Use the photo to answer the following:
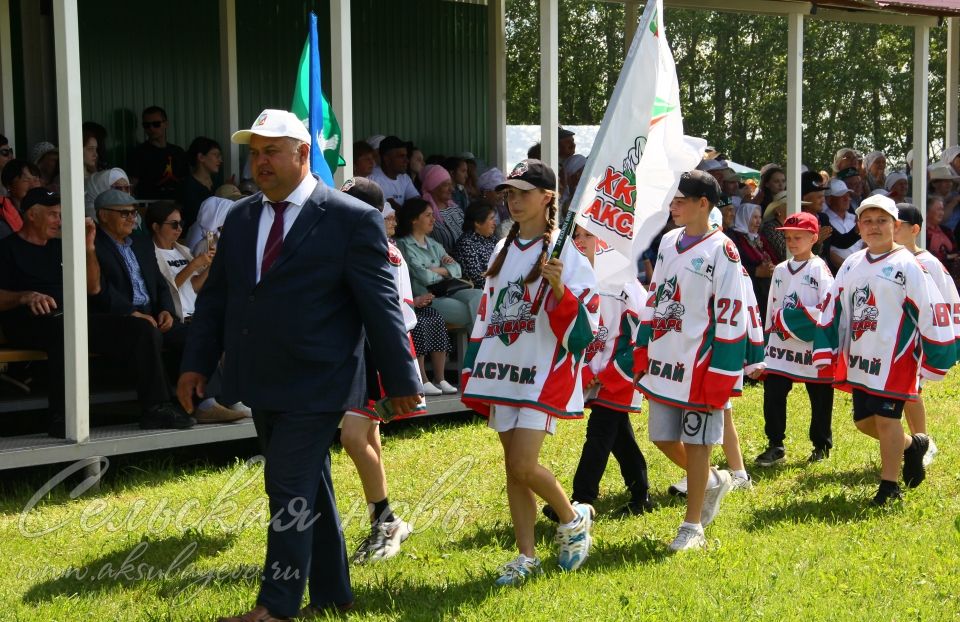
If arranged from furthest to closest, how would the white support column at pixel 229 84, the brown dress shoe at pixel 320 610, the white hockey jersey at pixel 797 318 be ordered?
the white support column at pixel 229 84, the white hockey jersey at pixel 797 318, the brown dress shoe at pixel 320 610

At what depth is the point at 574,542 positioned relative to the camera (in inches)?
243

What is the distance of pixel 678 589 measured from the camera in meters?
5.87

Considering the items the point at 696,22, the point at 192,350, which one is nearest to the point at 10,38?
the point at 192,350

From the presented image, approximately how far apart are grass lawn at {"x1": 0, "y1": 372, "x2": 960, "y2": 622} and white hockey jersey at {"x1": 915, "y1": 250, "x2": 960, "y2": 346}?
1.03 meters

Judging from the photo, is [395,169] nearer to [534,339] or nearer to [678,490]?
[678,490]

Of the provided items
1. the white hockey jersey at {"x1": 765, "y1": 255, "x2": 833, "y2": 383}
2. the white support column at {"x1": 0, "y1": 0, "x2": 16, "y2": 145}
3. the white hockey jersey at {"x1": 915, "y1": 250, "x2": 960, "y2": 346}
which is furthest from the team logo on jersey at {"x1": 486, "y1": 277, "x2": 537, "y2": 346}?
the white support column at {"x1": 0, "y1": 0, "x2": 16, "y2": 145}

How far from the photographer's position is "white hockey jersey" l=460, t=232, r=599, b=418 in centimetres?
588

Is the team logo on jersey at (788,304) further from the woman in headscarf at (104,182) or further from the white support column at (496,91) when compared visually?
the white support column at (496,91)

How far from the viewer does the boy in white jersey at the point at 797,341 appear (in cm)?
895

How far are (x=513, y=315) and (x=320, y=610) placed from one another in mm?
1562

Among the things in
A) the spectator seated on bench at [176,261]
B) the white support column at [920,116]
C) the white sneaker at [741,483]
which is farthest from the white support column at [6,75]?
the white support column at [920,116]

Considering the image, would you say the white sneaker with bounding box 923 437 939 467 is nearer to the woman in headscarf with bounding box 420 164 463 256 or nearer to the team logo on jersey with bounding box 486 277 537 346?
the team logo on jersey with bounding box 486 277 537 346

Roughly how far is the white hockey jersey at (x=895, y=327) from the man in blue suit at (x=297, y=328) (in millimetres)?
3398

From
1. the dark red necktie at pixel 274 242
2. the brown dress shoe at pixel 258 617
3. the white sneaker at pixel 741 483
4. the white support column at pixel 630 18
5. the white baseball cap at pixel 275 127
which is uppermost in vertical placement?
the white support column at pixel 630 18
